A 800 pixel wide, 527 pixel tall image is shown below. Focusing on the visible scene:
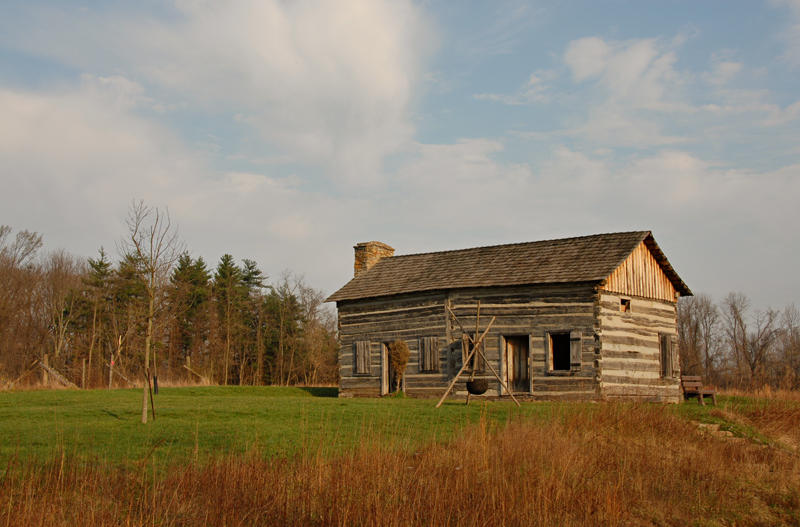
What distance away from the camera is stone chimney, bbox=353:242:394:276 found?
3038 cm

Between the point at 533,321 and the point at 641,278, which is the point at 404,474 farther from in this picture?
the point at 641,278

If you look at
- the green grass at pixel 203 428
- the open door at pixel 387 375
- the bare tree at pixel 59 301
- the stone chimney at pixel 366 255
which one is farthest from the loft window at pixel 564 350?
the bare tree at pixel 59 301

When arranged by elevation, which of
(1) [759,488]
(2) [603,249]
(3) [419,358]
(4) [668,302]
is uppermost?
(2) [603,249]

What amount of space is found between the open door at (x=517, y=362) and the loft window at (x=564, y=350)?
3.13ft

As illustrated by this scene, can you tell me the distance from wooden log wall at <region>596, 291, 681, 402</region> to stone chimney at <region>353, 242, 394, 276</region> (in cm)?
1124

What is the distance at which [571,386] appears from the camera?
868 inches

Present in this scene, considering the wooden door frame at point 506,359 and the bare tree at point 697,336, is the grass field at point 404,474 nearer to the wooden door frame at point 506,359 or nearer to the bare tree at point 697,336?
the wooden door frame at point 506,359

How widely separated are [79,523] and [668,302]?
887 inches

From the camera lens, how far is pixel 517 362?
23.9 m

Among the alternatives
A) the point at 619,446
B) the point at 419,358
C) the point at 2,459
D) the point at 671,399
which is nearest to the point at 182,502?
the point at 2,459

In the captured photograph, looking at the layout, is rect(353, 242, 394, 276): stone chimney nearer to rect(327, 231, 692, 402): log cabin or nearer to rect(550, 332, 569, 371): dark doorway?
rect(327, 231, 692, 402): log cabin

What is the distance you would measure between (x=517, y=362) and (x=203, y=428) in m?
13.0

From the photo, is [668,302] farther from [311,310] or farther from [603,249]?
[311,310]

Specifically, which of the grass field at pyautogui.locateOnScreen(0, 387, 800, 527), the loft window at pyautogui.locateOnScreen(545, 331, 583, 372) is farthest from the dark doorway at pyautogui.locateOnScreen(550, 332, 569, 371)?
the grass field at pyautogui.locateOnScreen(0, 387, 800, 527)
